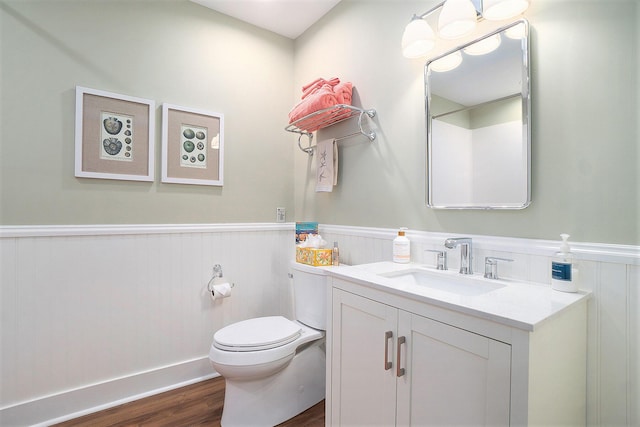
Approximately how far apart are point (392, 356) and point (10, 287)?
6.03 ft

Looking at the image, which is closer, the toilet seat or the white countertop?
the white countertop

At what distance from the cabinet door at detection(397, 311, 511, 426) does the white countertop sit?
0.08 meters

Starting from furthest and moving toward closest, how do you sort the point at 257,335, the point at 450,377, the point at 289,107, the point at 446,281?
the point at 289,107 < the point at 257,335 < the point at 446,281 < the point at 450,377

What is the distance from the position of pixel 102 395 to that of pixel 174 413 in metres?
0.43

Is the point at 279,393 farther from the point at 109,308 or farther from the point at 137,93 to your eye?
the point at 137,93

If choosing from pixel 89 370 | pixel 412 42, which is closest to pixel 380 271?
pixel 412 42

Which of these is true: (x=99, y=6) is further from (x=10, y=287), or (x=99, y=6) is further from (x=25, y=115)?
(x=10, y=287)

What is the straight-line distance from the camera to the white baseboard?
5.27 feet

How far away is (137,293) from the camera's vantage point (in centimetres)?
191

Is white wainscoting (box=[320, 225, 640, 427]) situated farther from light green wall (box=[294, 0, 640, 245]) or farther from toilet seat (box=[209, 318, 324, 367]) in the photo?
toilet seat (box=[209, 318, 324, 367])

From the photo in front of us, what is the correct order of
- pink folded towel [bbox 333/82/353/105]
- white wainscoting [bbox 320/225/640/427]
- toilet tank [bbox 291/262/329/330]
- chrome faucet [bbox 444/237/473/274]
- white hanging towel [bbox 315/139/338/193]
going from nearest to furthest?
1. white wainscoting [bbox 320/225/640/427]
2. chrome faucet [bbox 444/237/473/274]
3. toilet tank [bbox 291/262/329/330]
4. pink folded towel [bbox 333/82/353/105]
5. white hanging towel [bbox 315/139/338/193]

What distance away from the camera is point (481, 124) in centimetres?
135

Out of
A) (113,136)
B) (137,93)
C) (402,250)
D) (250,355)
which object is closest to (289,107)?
(137,93)

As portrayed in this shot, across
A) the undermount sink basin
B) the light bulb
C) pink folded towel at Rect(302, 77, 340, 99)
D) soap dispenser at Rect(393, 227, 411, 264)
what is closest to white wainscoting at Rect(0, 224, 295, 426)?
pink folded towel at Rect(302, 77, 340, 99)
